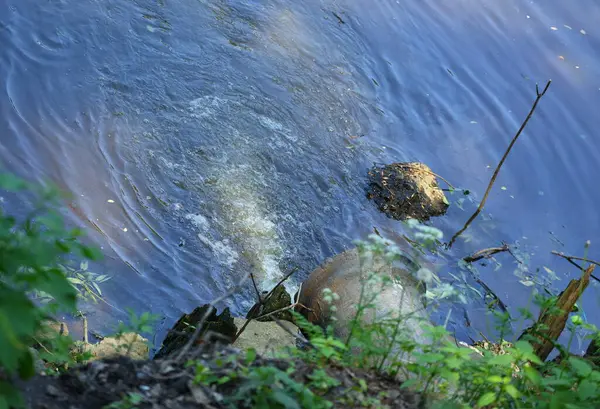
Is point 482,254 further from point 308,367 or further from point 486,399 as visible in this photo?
point 308,367

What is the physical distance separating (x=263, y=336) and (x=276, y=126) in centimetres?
350

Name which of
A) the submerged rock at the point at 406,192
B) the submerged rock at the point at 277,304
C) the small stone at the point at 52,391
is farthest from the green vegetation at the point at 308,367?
the submerged rock at the point at 406,192

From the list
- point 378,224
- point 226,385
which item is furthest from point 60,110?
point 226,385

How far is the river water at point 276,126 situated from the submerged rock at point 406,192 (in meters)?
0.14

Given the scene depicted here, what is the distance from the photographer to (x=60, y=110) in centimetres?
A: 747

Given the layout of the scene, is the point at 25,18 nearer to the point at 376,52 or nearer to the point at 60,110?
the point at 60,110

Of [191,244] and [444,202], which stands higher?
[444,202]

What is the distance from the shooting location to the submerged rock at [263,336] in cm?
511

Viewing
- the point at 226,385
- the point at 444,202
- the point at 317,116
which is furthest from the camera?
the point at 317,116

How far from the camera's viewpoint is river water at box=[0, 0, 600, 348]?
6.68 m

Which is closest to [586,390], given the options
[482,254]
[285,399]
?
[285,399]

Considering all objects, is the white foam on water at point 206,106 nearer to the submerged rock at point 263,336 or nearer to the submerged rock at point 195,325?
the submerged rock at point 263,336

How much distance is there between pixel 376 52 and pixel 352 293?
565 centimetres

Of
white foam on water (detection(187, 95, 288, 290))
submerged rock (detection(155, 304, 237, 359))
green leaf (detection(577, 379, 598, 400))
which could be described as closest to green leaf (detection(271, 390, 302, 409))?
green leaf (detection(577, 379, 598, 400))
